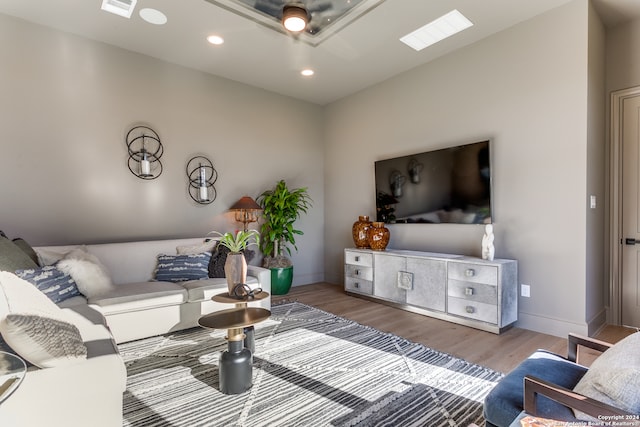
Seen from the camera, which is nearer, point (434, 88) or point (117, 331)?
point (117, 331)

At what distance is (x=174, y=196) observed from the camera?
4066 millimetres

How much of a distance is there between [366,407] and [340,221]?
354cm

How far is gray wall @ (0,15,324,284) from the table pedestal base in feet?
8.24

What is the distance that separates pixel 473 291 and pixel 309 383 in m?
1.90

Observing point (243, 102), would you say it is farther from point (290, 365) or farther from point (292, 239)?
point (290, 365)

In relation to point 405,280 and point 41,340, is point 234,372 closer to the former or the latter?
point 41,340

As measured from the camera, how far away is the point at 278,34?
132 inches

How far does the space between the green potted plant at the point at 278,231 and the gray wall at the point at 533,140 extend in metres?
1.72

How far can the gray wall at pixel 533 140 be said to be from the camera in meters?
2.83

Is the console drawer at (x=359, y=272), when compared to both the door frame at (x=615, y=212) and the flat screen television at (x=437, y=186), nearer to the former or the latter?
the flat screen television at (x=437, y=186)

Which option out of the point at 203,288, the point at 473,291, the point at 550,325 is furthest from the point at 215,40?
the point at 550,325

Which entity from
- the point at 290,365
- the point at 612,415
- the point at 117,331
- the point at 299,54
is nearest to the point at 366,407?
the point at 290,365

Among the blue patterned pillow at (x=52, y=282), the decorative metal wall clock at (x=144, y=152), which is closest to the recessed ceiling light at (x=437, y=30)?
the decorative metal wall clock at (x=144, y=152)

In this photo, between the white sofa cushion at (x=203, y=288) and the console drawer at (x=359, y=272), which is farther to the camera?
the console drawer at (x=359, y=272)
